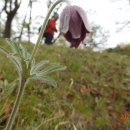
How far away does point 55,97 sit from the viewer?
388 cm

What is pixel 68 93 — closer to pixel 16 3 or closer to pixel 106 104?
pixel 106 104

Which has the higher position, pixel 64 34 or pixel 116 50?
pixel 64 34

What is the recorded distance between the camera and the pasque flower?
5.45ft

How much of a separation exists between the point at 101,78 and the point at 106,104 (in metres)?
0.95

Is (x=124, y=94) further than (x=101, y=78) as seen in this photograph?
No

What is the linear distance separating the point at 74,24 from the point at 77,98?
2647 mm

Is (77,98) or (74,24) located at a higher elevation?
(74,24)

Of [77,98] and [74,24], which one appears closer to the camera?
[74,24]

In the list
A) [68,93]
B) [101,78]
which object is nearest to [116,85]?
[101,78]

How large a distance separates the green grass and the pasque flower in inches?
43.0

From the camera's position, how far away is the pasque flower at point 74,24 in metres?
1.66

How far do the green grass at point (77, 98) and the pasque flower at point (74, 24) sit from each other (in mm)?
1092

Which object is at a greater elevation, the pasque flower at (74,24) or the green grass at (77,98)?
the pasque flower at (74,24)

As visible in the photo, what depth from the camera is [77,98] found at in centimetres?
430
